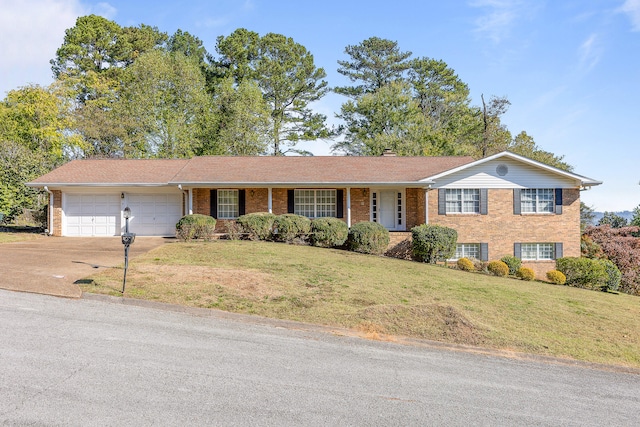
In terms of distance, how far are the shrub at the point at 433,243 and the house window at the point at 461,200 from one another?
174 centimetres

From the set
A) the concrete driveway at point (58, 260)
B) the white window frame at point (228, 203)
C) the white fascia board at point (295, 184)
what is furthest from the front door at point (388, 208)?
the concrete driveway at point (58, 260)

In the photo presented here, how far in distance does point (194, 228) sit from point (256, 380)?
12.6m

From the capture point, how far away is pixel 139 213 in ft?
64.1

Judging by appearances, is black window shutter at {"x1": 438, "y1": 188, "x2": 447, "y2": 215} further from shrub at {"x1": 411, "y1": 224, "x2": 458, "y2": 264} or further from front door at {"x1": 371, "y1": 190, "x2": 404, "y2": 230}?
front door at {"x1": 371, "y1": 190, "x2": 404, "y2": 230}

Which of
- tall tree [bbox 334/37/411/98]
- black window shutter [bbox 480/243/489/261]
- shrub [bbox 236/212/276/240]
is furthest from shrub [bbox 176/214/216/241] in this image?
tall tree [bbox 334/37/411/98]

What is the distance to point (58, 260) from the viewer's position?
11961mm

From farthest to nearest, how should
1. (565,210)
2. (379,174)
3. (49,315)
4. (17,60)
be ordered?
(17,60) < (379,174) < (565,210) < (49,315)

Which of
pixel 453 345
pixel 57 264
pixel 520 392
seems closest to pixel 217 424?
pixel 520 392

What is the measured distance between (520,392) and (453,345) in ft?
6.00

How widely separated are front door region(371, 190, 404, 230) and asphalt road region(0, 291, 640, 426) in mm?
12984

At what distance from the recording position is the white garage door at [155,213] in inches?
769

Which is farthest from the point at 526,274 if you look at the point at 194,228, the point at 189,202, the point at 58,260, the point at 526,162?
the point at 58,260

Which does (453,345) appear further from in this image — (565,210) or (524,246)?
(565,210)

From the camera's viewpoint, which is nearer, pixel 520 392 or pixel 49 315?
pixel 520 392
